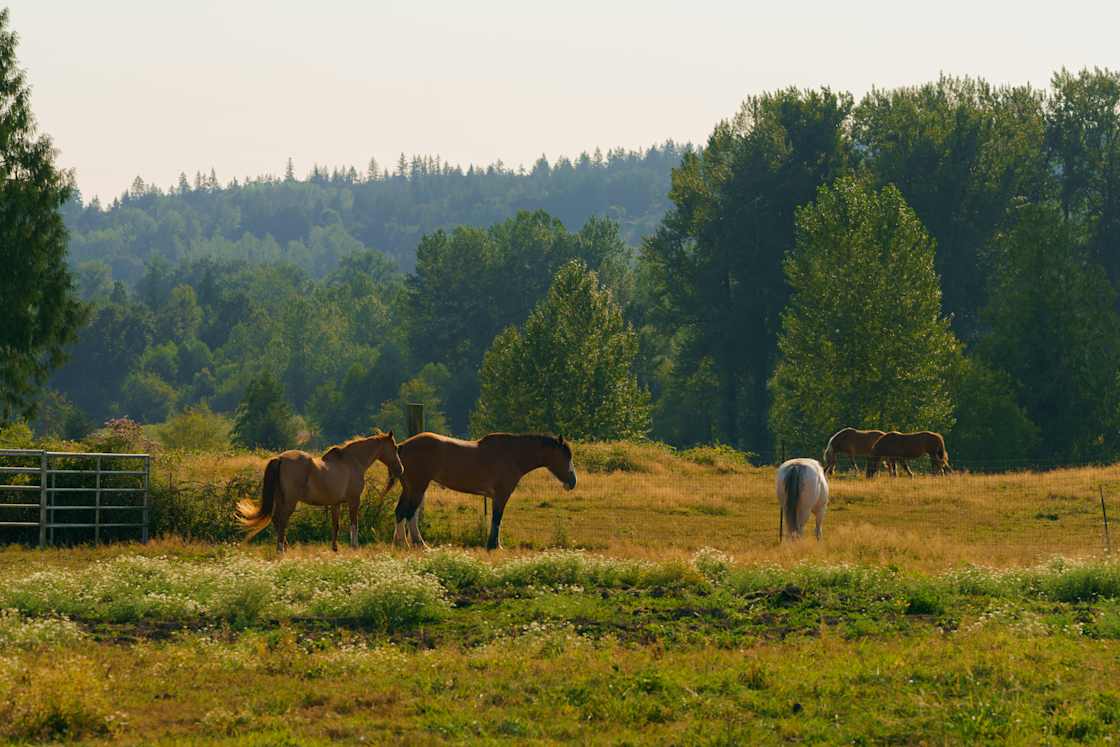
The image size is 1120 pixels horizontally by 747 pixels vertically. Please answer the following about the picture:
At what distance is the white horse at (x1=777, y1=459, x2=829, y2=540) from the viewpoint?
24516mm

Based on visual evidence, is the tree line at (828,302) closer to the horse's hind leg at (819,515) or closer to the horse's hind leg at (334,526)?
the horse's hind leg at (334,526)

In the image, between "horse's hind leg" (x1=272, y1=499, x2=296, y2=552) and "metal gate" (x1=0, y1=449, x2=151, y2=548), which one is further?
"metal gate" (x1=0, y1=449, x2=151, y2=548)

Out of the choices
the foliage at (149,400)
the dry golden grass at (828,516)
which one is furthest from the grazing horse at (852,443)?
the foliage at (149,400)

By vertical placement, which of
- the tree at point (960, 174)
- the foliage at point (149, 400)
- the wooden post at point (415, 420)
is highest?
the tree at point (960, 174)

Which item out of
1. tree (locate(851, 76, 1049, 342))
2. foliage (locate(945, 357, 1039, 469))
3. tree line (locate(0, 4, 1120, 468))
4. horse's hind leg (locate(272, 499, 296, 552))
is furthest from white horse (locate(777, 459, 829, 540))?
tree (locate(851, 76, 1049, 342))

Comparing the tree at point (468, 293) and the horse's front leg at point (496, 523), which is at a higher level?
the tree at point (468, 293)

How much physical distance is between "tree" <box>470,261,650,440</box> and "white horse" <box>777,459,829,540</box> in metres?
46.2

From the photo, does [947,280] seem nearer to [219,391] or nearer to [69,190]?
[69,190]

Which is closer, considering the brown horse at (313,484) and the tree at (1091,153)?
the brown horse at (313,484)

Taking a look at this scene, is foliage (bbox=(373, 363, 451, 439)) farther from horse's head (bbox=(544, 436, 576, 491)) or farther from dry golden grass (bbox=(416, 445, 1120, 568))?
horse's head (bbox=(544, 436, 576, 491))

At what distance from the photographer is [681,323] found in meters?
82.2

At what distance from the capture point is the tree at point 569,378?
73.6 metres

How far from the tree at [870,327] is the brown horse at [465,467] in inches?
1537

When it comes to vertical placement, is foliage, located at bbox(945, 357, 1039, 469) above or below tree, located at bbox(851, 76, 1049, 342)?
below
